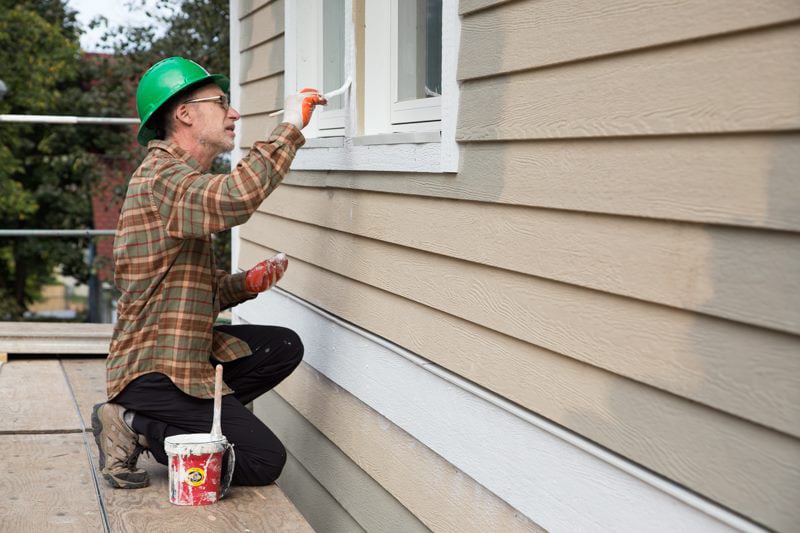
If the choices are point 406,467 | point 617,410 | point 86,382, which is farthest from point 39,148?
point 617,410

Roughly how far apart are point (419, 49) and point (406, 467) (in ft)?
4.83

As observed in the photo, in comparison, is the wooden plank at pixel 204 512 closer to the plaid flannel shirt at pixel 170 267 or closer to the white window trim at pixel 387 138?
the plaid flannel shirt at pixel 170 267

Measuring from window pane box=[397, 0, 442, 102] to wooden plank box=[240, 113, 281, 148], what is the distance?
1.48 meters

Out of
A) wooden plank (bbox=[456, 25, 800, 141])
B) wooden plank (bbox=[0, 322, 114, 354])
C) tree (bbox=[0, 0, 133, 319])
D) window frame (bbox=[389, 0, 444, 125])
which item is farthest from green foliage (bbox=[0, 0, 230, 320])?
wooden plank (bbox=[456, 25, 800, 141])

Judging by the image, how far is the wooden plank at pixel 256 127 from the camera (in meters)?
5.16

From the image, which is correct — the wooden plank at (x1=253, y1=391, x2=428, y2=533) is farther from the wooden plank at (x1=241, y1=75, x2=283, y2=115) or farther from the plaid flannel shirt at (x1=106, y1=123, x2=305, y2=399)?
the wooden plank at (x1=241, y1=75, x2=283, y2=115)

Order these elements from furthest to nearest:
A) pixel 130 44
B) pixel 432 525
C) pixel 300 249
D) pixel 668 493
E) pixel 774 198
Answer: pixel 130 44, pixel 300 249, pixel 432 525, pixel 668 493, pixel 774 198

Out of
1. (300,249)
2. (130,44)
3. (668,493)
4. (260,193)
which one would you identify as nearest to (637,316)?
(668,493)

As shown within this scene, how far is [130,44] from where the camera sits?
13250mm

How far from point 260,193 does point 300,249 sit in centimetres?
134

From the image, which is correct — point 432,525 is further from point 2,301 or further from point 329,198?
point 2,301

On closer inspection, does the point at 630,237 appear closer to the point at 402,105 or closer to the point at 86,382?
the point at 402,105

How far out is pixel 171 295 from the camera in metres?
3.54

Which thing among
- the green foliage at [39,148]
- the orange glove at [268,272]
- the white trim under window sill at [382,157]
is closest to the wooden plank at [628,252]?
the white trim under window sill at [382,157]
